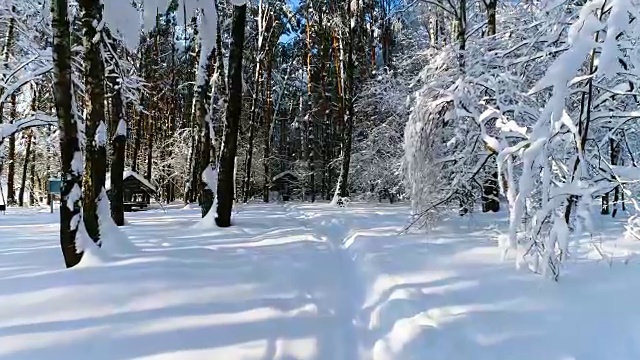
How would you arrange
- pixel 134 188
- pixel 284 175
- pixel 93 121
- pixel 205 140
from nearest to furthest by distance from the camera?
pixel 93 121 → pixel 205 140 → pixel 134 188 → pixel 284 175

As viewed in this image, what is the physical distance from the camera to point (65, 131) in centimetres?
570

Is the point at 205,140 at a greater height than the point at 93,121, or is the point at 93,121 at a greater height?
the point at 205,140

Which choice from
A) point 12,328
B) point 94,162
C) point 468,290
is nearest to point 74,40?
point 94,162

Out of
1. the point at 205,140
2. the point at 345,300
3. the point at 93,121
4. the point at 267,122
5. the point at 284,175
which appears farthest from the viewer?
the point at 284,175

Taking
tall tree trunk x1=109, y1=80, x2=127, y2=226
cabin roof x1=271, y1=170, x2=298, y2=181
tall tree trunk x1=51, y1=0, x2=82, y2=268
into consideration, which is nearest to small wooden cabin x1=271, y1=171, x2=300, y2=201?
cabin roof x1=271, y1=170, x2=298, y2=181

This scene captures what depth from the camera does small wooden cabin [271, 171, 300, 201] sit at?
31.6m

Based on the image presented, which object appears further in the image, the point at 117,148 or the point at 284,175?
the point at 284,175

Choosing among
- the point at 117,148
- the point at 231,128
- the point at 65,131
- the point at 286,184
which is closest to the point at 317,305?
the point at 65,131

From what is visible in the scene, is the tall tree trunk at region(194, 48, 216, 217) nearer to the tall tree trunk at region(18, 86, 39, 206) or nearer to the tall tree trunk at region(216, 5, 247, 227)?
the tall tree trunk at region(216, 5, 247, 227)

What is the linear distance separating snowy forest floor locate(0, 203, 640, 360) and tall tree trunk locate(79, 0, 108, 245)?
2.71 ft

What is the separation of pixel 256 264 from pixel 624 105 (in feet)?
17.2

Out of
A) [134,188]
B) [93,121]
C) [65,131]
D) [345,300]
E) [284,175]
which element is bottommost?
[345,300]

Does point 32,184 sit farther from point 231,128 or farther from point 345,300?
point 345,300

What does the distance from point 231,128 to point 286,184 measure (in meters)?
22.1
